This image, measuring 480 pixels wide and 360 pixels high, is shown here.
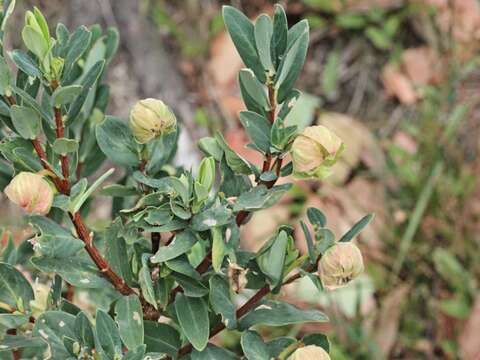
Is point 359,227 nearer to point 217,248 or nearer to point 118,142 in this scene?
point 217,248

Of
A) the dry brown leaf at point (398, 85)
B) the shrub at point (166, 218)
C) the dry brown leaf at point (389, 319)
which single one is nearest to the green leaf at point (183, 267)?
the shrub at point (166, 218)

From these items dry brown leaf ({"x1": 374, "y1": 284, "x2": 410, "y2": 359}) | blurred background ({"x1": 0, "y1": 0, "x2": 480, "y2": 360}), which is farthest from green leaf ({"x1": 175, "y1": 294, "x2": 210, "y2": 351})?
dry brown leaf ({"x1": 374, "y1": 284, "x2": 410, "y2": 359})

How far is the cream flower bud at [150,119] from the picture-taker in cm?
67

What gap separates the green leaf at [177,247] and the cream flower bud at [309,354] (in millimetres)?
119

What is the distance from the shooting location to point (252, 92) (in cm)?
71

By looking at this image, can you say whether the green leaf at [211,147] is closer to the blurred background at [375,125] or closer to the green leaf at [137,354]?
the green leaf at [137,354]

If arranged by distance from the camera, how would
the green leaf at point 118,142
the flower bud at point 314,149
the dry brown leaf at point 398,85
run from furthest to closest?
1. the dry brown leaf at point 398,85
2. the green leaf at point 118,142
3. the flower bud at point 314,149

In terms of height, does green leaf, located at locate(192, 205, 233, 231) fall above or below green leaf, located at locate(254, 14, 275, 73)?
below

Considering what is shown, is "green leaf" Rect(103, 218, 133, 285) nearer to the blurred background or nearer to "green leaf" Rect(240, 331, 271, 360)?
"green leaf" Rect(240, 331, 271, 360)

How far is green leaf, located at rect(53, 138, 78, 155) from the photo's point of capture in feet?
2.26

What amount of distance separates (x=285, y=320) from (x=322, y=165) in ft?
0.46

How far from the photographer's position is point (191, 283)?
0.72 meters

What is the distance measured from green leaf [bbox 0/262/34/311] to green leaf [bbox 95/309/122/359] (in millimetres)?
120

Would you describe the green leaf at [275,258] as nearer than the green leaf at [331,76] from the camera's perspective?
Yes
